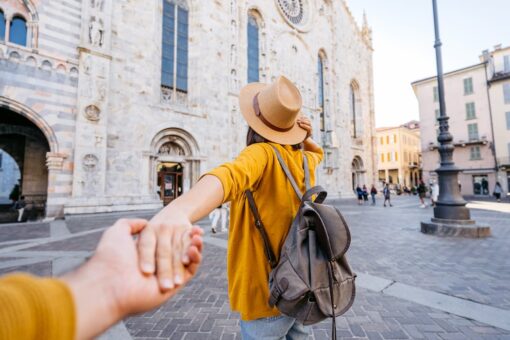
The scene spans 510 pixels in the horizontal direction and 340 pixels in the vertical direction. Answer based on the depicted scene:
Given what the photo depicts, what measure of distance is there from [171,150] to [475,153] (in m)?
32.3

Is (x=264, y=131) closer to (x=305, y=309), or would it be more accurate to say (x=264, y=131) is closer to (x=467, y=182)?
(x=305, y=309)

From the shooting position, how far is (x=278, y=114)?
1380mm

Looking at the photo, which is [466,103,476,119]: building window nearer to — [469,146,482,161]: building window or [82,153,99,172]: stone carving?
[469,146,482,161]: building window

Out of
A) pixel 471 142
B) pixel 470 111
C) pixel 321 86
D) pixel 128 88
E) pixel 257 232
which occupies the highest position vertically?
pixel 321 86

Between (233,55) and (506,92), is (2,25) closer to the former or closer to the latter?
(233,55)

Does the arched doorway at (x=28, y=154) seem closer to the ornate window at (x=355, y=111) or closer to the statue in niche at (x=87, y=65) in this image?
the statue in niche at (x=87, y=65)

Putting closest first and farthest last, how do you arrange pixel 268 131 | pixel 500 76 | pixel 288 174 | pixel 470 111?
pixel 288 174 → pixel 268 131 → pixel 500 76 → pixel 470 111

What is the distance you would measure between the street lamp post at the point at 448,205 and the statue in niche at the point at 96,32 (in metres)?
13.6

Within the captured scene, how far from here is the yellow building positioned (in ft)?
140

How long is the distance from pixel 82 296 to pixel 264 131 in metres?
1.11

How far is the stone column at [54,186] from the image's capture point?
406 inches

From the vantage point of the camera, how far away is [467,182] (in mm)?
27438

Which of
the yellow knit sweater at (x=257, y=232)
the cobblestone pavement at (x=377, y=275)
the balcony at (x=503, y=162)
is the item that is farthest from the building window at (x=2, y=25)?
the balcony at (x=503, y=162)

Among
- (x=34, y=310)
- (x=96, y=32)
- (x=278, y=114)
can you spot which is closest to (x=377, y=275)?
(x=278, y=114)
